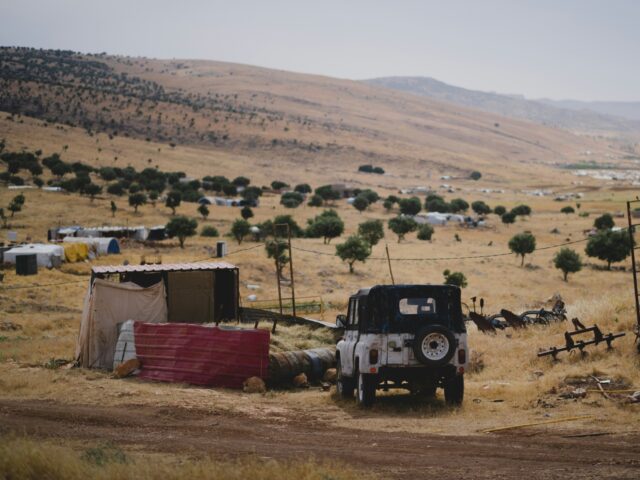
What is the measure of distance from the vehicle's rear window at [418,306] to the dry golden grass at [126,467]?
5894 mm

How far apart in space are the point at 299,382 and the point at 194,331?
9.59 feet

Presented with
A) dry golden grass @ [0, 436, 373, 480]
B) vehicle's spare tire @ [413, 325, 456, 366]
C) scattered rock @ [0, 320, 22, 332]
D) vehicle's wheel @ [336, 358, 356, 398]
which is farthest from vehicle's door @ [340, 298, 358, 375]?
scattered rock @ [0, 320, 22, 332]

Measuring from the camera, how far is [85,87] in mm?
183750

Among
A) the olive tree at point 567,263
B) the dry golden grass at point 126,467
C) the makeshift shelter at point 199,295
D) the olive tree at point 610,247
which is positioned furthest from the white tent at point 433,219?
the dry golden grass at point 126,467

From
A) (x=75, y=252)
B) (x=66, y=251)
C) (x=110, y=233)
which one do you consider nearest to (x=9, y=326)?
(x=66, y=251)

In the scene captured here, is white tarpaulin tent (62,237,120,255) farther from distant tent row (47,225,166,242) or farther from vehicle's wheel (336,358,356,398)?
vehicle's wheel (336,358,356,398)

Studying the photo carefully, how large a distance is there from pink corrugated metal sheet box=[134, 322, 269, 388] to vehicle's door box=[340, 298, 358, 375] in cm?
260

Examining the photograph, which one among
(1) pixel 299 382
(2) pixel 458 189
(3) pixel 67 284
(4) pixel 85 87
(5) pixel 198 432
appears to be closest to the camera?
(5) pixel 198 432

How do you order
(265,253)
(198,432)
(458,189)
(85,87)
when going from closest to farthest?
(198,432), (265,253), (458,189), (85,87)

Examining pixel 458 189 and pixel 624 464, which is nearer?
pixel 624 464

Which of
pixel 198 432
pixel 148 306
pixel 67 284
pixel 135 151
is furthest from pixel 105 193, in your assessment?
pixel 198 432

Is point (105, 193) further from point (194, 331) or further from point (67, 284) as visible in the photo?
point (194, 331)

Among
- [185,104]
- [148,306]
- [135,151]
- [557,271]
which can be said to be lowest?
[557,271]

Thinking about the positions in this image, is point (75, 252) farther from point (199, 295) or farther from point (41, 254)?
point (199, 295)
